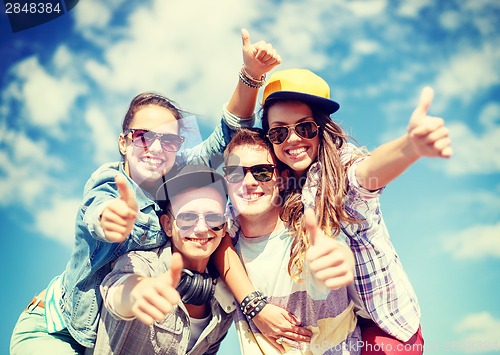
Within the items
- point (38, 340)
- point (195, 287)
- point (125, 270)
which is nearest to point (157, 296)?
point (125, 270)

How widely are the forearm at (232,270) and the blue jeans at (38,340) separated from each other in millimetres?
1534

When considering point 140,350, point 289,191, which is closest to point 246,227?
point 289,191

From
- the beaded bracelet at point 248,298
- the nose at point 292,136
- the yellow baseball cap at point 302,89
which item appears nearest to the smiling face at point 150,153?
the yellow baseball cap at point 302,89

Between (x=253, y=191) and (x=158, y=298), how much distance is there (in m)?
1.67

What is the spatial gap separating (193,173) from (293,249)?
112 centimetres

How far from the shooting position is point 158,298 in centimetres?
264

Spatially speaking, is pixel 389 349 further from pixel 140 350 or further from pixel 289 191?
pixel 140 350

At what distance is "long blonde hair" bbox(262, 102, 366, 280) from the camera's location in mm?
3543

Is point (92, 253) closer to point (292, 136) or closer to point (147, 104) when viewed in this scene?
point (147, 104)

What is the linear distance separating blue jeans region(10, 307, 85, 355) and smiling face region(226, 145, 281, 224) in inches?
77.8

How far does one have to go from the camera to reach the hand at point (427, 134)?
2592 mm

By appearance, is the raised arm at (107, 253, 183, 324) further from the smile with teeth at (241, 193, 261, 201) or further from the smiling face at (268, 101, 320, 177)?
the smiling face at (268, 101, 320, 177)

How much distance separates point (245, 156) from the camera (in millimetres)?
4164

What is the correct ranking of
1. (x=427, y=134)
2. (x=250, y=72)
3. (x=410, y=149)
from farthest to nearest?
(x=250, y=72) → (x=410, y=149) → (x=427, y=134)
